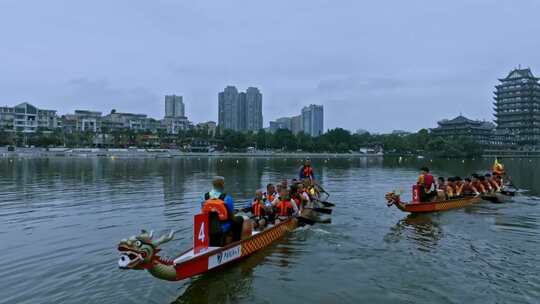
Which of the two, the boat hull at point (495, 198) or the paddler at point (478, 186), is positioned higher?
the paddler at point (478, 186)

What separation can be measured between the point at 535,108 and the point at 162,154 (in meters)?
142

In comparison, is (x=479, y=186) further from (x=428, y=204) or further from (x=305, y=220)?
(x=305, y=220)

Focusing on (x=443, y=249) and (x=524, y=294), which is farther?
(x=443, y=249)

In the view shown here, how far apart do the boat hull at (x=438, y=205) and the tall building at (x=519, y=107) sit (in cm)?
15910

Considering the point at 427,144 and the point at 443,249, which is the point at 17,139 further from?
the point at 443,249

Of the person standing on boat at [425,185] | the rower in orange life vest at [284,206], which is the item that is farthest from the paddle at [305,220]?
the person standing on boat at [425,185]

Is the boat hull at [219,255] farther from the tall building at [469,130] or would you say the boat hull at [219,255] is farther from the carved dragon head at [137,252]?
the tall building at [469,130]

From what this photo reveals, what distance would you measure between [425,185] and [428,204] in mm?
1210

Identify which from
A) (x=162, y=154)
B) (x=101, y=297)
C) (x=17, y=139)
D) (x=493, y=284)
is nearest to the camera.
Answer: (x=101, y=297)

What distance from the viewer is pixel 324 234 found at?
15500 millimetres

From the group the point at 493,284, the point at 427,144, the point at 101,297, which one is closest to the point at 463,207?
the point at 493,284

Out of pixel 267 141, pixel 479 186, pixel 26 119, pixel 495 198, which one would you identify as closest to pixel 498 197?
pixel 495 198

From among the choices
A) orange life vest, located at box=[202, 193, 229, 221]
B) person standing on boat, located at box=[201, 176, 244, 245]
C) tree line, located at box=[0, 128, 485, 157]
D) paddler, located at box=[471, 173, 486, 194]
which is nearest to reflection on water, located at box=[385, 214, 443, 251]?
person standing on boat, located at box=[201, 176, 244, 245]

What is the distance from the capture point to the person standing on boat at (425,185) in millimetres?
19900
